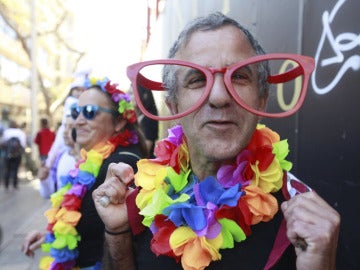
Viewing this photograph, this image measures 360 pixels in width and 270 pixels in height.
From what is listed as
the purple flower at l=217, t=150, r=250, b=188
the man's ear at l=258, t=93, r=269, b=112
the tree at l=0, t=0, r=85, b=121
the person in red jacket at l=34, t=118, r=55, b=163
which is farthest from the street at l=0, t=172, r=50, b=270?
the man's ear at l=258, t=93, r=269, b=112

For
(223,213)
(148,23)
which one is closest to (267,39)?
(223,213)

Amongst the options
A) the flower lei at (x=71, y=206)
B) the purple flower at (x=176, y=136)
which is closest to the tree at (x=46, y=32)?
the flower lei at (x=71, y=206)

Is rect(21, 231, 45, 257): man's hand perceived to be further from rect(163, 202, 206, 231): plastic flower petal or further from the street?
the street

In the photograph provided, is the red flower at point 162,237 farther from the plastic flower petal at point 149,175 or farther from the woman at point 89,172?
the woman at point 89,172

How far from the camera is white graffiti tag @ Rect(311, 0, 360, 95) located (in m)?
1.65

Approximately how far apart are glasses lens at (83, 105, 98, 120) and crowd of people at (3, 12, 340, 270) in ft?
4.09

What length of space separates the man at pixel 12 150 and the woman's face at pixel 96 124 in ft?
27.6

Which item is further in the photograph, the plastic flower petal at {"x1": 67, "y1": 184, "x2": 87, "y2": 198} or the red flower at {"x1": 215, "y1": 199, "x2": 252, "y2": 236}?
the plastic flower petal at {"x1": 67, "y1": 184, "x2": 87, "y2": 198}

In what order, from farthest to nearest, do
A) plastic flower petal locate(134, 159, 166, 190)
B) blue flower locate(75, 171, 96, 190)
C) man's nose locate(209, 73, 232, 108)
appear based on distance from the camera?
blue flower locate(75, 171, 96, 190) < plastic flower petal locate(134, 159, 166, 190) < man's nose locate(209, 73, 232, 108)

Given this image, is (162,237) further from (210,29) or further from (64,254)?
(64,254)

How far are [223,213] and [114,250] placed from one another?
1.67ft

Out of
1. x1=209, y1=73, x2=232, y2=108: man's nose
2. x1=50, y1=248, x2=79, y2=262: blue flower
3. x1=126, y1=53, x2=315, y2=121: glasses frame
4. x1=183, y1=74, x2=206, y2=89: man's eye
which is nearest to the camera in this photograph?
x1=126, y1=53, x2=315, y2=121: glasses frame

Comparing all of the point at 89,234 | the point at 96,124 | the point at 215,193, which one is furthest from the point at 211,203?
the point at 96,124

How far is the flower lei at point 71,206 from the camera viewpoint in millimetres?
2447
